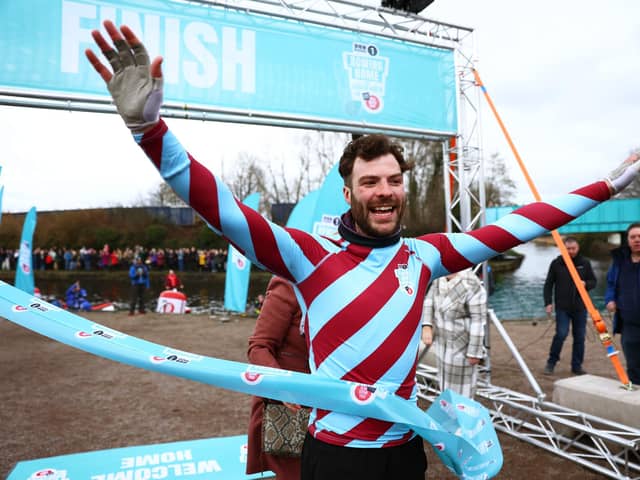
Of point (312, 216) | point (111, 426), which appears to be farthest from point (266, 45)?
point (111, 426)

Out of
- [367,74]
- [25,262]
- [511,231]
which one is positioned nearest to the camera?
[511,231]

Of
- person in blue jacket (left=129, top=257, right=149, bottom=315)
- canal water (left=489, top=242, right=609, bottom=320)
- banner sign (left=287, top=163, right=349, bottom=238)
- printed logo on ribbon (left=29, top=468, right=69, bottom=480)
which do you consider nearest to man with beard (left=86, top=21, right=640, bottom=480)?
printed logo on ribbon (left=29, top=468, right=69, bottom=480)

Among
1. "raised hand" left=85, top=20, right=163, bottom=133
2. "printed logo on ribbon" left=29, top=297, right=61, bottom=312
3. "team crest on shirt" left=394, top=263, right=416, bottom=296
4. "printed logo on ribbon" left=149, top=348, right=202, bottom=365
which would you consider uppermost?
"raised hand" left=85, top=20, right=163, bottom=133

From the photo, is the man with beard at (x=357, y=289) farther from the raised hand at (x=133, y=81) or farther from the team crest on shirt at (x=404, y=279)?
the raised hand at (x=133, y=81)

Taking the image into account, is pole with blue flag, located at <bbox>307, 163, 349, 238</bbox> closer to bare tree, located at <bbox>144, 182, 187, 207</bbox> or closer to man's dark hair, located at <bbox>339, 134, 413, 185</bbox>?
man's dark hair, located at <bbox>339, 134, 413, 185</bbox>

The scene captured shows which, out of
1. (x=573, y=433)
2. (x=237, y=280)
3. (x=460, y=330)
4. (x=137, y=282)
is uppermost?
(x=237, y=280)

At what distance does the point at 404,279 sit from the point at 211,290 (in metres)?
24.0

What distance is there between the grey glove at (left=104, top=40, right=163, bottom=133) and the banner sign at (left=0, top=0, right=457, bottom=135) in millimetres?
3346

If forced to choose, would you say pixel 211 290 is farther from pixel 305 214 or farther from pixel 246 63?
pixel 246 63

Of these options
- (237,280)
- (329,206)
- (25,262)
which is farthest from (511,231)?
(25,262)

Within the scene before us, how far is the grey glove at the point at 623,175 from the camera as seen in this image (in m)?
1.98

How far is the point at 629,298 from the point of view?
4547 millimetres

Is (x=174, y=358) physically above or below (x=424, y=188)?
below

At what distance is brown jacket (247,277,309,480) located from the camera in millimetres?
2289
